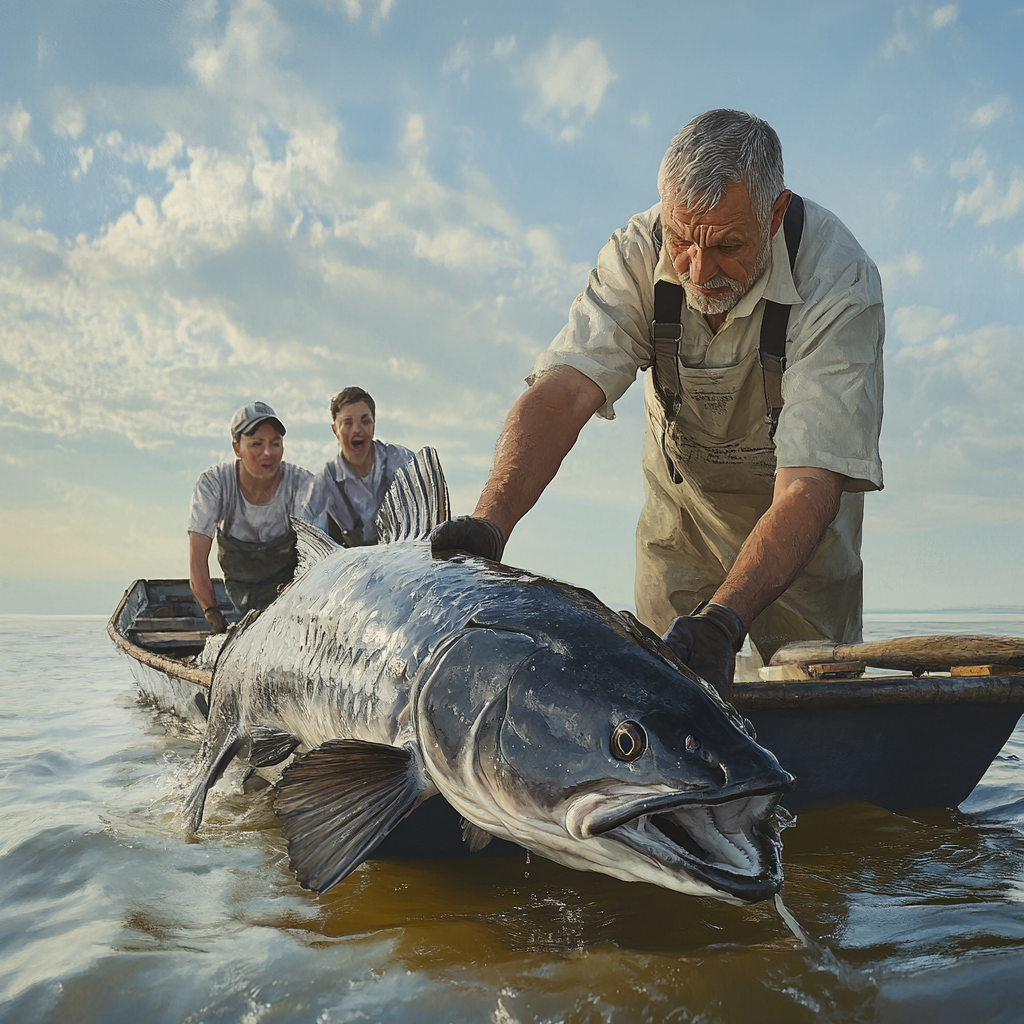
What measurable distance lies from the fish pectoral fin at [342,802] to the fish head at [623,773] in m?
0.13

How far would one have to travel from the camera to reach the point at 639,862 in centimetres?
145

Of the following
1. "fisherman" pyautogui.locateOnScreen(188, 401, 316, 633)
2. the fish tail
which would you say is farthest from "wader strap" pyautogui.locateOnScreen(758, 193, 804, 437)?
"fisherman" pyautogui.locateOnScreen(188, 401, 316, 633)

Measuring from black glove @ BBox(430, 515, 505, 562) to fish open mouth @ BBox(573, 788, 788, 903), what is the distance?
3.22ft

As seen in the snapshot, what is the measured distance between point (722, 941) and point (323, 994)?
0.84 metres

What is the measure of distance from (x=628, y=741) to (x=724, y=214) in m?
2.15

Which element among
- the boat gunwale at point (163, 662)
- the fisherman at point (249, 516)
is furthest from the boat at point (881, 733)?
the fisherman at point (249, 516)

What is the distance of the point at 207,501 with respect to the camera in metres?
7.76

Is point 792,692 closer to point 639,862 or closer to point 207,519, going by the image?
point 639,862

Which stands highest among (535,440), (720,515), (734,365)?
(734,365)

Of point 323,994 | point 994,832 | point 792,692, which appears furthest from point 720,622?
point 994,832

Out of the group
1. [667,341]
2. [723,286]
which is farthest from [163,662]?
[723,286]

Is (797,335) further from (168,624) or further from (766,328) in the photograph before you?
(168,624)

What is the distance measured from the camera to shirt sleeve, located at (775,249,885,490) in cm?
315

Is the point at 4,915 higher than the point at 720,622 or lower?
lower
